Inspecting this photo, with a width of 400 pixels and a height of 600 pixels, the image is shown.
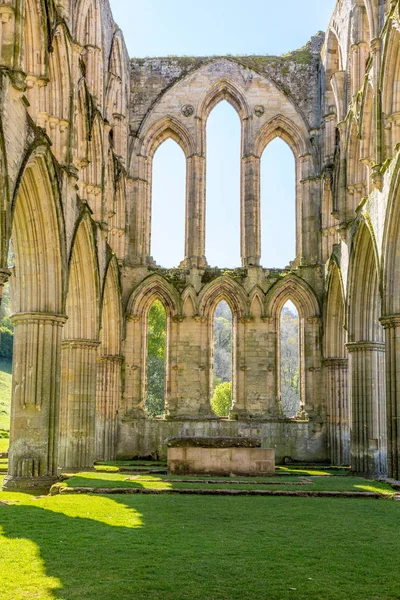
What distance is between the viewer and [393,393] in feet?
48.7

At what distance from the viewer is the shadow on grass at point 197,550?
5922mm

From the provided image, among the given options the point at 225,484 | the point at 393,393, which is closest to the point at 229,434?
the point at 393,393

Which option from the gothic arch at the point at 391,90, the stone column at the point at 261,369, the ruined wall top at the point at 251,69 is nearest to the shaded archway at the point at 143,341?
the stone column at the point at 261,369

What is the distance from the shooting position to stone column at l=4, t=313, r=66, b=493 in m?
14.2

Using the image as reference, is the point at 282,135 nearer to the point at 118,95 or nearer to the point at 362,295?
the point at 118,95

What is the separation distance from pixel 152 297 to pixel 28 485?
36.7 feet

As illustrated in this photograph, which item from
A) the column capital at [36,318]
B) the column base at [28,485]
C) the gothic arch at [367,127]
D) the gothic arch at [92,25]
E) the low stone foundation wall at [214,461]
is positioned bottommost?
the column base at [28,485]

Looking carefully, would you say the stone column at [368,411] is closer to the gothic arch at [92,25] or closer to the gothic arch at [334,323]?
Answer: the gothic arch at [334,323]

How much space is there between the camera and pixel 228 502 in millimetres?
11352

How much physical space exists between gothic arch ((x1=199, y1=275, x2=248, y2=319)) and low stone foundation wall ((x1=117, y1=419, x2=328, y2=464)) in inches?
141

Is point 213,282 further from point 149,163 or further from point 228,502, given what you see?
point 228,502

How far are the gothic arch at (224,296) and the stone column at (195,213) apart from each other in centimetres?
85

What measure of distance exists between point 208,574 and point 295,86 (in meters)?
21.9

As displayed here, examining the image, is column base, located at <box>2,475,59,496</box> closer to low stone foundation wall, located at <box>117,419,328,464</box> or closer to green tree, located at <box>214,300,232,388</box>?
low stone foundation wall, located at <box>117,419,328,464</box>
